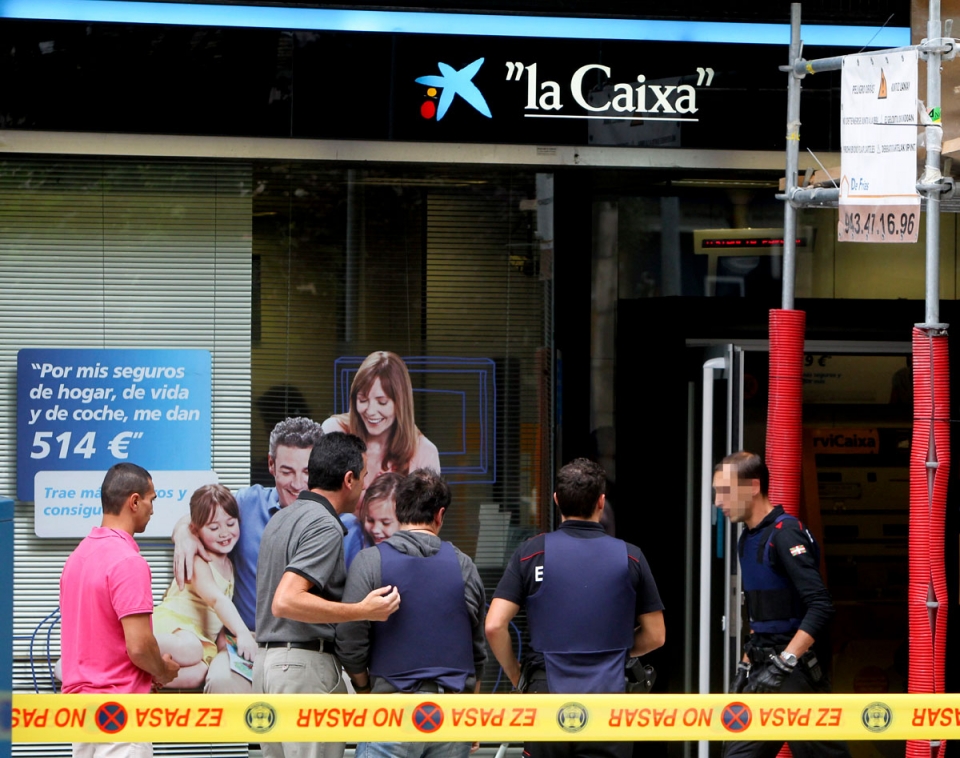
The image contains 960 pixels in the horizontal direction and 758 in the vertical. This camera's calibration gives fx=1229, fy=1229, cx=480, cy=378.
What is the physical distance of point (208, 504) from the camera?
6.57m

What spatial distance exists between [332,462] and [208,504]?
182 centimetres

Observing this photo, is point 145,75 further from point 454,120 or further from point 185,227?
A: point 454,120

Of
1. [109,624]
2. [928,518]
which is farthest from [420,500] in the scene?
[928,518]

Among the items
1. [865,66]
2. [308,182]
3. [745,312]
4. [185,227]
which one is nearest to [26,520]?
[185,227]

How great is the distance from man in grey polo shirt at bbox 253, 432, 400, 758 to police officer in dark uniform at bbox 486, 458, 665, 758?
68 cm

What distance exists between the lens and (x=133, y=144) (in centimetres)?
643

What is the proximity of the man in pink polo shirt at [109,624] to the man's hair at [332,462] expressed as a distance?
0.75 meters

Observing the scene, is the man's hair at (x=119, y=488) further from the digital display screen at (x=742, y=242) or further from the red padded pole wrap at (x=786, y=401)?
the digital display screen at (x=742, y=242)

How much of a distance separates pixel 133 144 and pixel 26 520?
2.07m

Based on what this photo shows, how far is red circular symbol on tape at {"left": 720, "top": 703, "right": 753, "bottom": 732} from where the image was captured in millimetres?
4664

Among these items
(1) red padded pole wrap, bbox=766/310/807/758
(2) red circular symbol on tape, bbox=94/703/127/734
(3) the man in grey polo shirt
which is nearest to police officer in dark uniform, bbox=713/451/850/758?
(1) red padded pole wrap, bbox=766/310/807/758

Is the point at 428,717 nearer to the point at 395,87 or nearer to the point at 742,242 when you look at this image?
the point at 395,87

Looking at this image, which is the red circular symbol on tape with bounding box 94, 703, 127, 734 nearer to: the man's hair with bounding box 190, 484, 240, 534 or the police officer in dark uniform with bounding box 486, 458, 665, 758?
the police officer in dark uniform with bounding box 486, 458, 665, 758

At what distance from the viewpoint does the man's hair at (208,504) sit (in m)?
6.55
